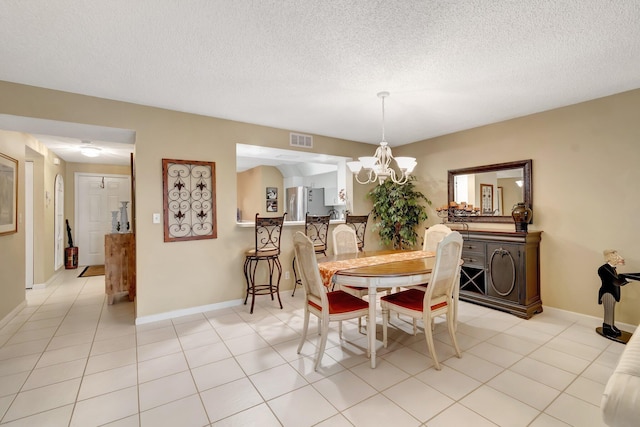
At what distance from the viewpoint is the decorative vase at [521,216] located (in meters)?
3.42

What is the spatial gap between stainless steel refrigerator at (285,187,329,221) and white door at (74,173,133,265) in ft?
12.3

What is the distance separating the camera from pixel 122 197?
6.77 metres

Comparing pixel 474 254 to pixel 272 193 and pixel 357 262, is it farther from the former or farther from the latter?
pixel 272 193

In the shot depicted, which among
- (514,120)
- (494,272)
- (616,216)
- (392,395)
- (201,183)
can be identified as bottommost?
(392,395)

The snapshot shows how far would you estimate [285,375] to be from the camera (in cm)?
219

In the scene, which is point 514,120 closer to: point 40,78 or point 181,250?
point 181,250

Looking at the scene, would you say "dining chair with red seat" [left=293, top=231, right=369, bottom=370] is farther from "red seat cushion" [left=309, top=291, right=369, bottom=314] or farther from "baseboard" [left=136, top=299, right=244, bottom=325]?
"baseboard" [left=136, top=299, right=244, bottom=325]

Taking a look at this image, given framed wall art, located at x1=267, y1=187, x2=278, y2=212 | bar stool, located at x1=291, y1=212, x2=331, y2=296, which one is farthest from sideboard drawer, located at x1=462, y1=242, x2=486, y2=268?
framed wall art, located at x1=267, y1=187, x2=278, y2=212

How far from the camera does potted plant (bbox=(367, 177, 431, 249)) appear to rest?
4.73 meters

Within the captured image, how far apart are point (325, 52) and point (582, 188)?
322 centimetres

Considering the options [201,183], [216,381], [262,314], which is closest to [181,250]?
[201,183]

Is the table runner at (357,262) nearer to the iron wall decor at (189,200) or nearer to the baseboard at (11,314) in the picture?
the iron wall decor at (189,200)

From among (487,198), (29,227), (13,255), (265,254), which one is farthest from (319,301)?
(29,227)

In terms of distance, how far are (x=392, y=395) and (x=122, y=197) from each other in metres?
7.25
